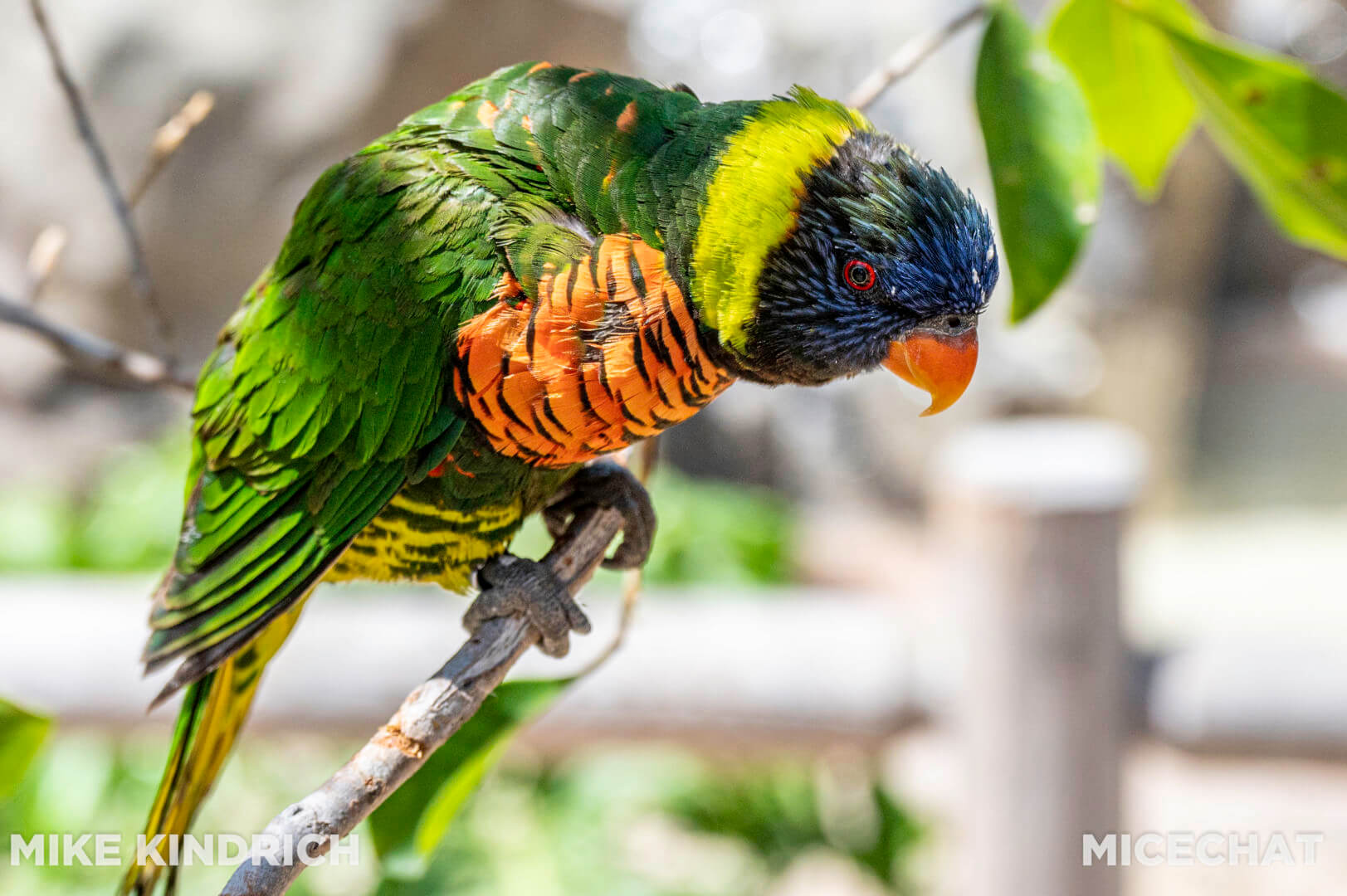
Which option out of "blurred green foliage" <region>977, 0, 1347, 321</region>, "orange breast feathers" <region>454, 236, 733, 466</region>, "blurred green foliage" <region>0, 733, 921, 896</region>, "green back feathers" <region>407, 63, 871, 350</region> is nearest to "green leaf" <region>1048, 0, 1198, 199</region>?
"blurred green foliage" <region>977, 0, 1347, 321</region>

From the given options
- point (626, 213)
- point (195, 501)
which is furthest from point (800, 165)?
point (195, 501)

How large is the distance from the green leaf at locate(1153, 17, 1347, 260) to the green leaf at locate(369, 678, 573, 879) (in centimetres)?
Answer: 67

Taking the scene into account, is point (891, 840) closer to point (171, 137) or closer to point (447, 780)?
point (447, 780)

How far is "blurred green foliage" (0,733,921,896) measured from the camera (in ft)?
6.69

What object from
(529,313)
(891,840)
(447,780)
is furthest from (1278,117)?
(891,840)

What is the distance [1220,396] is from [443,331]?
4967mm

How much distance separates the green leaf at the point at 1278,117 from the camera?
788 millimetres

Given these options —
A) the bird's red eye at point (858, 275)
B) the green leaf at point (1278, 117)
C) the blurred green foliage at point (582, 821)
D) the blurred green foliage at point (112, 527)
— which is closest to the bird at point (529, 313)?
the bird's red eye at point (858, 275)

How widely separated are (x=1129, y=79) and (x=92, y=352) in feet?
2.94

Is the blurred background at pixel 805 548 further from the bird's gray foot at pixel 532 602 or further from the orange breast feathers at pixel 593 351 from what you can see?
the orange breast feathers at pixel 593 351

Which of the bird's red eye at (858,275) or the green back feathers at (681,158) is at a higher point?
the green back feathers at (681,158)

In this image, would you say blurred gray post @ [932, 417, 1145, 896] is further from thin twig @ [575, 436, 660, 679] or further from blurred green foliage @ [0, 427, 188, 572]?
blurred green foliage @ [0, 427, 188, 572]

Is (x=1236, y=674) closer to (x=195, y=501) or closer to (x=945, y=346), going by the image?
(x=945, y=346)

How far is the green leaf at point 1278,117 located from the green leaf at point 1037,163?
0.09 m
